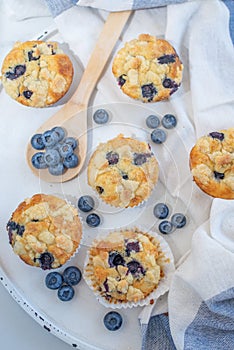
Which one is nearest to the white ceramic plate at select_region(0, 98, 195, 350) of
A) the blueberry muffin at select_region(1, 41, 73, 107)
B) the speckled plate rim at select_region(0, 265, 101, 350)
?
the speckled plate rim at select_region(0, 265, 101, 350)

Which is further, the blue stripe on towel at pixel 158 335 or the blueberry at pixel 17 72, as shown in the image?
the blueberry at pixel 17 72

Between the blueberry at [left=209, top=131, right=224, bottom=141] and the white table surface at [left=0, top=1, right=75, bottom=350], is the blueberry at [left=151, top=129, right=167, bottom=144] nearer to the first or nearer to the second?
the blueberry at [left=209, top=131, right=224, bottom=141]

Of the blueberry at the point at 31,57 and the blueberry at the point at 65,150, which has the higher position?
the blueberry at the point at 31,57

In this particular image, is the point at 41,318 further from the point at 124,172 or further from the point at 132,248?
the point at 124,172

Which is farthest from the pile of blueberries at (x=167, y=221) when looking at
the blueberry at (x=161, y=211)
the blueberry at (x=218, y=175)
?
the blueberry at (x=218, y=175)

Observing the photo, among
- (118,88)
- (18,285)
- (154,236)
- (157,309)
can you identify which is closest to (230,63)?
(118,88)

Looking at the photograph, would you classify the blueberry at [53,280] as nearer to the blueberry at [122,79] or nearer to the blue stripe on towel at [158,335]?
the blue stripe on towel at [158,335]

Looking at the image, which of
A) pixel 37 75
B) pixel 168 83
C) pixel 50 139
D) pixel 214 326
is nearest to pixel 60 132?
pixel 50 139
